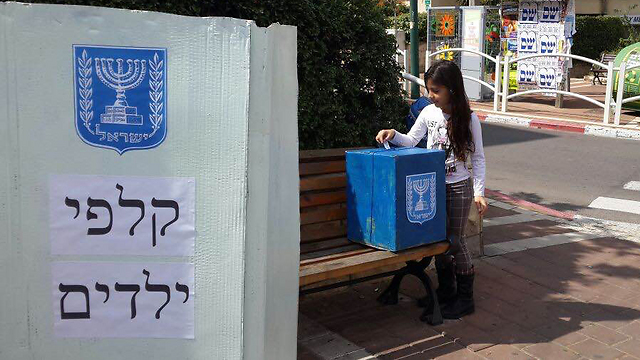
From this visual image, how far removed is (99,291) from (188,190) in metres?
0.53

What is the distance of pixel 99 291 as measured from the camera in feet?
9.44

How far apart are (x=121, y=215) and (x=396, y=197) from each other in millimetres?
1795

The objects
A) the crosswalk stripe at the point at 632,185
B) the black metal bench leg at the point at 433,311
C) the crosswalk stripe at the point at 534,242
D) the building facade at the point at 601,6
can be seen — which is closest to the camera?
the black metal bench leg at the point at 433,311

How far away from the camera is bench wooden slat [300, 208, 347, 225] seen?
456 centimetres

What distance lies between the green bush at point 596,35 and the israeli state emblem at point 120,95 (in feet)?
86.8

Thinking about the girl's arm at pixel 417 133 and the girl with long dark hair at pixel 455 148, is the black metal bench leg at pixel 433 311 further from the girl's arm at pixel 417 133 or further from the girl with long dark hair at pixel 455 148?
the girl's arm at pixel 417 133

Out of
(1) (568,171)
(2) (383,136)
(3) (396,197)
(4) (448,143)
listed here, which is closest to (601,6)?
(1) (568,171)

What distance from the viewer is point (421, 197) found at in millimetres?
4285

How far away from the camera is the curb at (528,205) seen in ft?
26.2

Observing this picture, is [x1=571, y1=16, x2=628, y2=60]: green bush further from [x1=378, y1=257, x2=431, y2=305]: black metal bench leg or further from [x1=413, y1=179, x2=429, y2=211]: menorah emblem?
[x1=413, y1=179, x2=429, y2=211]: menorah emblem

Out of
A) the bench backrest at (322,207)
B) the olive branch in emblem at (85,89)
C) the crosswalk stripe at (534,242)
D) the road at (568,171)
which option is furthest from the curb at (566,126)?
the olive branch in emblem at (85,89)

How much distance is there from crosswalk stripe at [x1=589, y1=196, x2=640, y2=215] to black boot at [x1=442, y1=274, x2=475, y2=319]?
4.21m

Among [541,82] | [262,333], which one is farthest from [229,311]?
[541,82]

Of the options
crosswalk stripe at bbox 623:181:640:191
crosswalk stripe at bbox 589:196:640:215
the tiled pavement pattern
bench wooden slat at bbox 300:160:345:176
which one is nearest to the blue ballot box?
bench wooden slat at bbox 300:160:345:176
